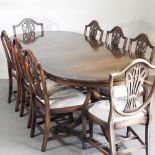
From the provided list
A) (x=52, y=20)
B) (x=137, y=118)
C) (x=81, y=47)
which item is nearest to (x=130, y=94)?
(x=137, y=118)

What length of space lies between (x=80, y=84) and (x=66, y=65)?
0.39 meters

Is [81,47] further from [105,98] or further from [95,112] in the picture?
[95,112]

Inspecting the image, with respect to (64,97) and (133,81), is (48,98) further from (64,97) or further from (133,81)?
(133,81)

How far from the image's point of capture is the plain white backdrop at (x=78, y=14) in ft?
13.9

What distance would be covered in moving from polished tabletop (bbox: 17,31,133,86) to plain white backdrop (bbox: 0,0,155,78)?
2.21 feet

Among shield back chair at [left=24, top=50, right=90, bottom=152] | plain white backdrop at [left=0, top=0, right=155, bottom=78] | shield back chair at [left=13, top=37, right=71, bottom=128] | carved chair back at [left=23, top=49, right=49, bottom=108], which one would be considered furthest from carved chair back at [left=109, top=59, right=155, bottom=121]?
plain white backdrop at [left=0, top=0, right=155, bottom=78]

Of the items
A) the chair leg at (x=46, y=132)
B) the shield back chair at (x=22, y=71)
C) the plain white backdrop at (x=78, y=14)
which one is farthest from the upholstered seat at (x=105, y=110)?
the plain white backdrop at (x=78, y=14)

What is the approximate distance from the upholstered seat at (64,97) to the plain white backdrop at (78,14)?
1.79 meters

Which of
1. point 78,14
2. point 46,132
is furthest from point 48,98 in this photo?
point 78,14

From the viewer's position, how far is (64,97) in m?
2.69

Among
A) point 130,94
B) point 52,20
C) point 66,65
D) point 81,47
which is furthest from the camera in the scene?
point 52,20

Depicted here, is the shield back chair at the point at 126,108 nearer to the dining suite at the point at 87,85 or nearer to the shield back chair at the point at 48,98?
the dining suite at the point at 87,85

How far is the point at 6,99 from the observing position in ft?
12.3

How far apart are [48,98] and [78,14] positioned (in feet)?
7.17
